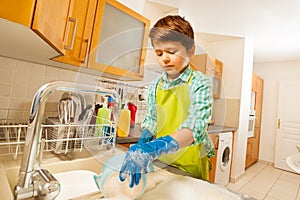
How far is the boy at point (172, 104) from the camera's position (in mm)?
337

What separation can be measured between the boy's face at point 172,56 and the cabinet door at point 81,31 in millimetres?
692

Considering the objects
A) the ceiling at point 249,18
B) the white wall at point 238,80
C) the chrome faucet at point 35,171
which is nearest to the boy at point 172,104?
the chrome faucet at point 35,171

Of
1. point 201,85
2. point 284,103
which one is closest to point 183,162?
point 201,85

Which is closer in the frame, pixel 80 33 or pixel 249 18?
pixel 80 33

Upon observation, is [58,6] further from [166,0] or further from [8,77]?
[166,0]

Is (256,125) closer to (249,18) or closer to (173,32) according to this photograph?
(249,18)

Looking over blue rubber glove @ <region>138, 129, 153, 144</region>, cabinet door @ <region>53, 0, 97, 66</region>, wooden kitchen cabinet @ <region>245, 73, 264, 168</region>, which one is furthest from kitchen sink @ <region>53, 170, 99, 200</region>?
wooden kitchen cabinet @ <region>245, 73, 264, 168</region>

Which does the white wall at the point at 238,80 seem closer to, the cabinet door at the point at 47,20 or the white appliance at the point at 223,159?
A: the white appliance at the point at 223,159

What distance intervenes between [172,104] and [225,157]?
199 centimetres

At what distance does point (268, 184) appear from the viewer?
236 cm

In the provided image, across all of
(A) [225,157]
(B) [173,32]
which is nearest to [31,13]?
(B) [173,32]

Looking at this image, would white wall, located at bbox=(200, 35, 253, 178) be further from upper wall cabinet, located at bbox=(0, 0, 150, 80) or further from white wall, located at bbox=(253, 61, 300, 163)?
upper wall cabinet, located at bbox=(0, 0, 150, 80)

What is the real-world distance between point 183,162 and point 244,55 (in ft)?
7.86

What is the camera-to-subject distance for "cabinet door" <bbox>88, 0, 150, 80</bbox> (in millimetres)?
455
